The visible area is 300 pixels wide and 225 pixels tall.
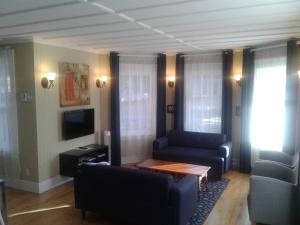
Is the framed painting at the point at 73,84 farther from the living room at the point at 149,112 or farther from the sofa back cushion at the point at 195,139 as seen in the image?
the sofa back cushion at the point at 195,139

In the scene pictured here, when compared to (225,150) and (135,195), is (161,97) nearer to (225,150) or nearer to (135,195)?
(225,150)

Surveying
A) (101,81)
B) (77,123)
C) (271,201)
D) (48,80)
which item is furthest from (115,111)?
(271,201)

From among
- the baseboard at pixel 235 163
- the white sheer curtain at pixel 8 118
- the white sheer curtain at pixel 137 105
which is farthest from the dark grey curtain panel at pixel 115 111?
the baseboard at pixel 235 163

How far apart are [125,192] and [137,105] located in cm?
330

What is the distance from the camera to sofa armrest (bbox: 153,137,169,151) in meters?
5.66

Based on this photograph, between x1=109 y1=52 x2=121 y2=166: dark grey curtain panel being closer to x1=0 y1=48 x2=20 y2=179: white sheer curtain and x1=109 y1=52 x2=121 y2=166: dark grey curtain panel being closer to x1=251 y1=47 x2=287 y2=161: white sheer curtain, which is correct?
x1=0 y1=48 x2=20 y2=179: white sheer curtain

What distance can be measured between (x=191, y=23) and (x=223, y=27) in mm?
521

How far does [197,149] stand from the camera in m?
5.70

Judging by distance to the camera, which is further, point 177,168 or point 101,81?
point 101,81

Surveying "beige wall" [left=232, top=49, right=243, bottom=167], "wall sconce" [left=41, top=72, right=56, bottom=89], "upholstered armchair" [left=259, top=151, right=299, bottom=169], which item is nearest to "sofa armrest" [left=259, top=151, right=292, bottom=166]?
"upholstered armchair" [left=259, top=151, right=299, bottom=169]

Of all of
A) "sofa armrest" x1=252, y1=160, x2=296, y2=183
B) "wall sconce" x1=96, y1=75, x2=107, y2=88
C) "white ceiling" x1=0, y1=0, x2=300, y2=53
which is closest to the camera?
"white ceiling" x1=0, y1=0, x2=300, y2=53

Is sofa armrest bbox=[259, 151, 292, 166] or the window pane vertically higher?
the window pane

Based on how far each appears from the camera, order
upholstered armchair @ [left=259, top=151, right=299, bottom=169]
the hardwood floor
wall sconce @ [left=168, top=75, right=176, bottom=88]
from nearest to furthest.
→ the hardwood floor
upholstered armchair @ [left=259, top=151, right=299, bottom=169]
wall sconce @ [left=168, top=75, right=176, bottom=88]

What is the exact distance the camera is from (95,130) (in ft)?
19.6
